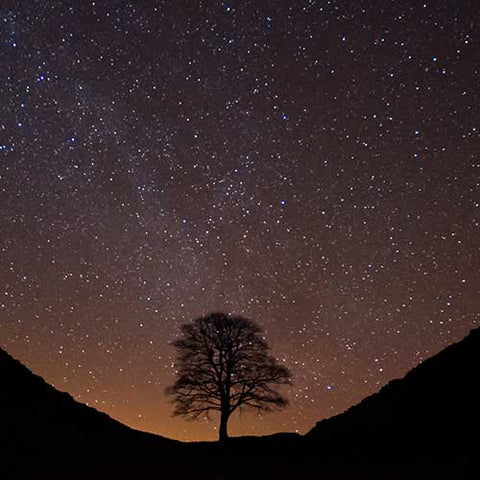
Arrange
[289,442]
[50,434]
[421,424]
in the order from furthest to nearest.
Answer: [289,442]
[421,424]
[50,434]

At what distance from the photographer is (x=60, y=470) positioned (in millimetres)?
13797

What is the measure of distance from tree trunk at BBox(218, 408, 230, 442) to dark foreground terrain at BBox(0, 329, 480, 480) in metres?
1.09

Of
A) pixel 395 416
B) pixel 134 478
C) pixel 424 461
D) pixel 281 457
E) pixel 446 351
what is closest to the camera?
pixel 134 478

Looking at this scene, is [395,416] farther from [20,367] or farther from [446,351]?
[20,367]

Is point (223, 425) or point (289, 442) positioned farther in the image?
point (223, 425)

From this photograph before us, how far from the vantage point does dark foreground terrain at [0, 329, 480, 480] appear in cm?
1399

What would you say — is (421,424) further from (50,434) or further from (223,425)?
(50,434)

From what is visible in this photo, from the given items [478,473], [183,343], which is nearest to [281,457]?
[478,473]

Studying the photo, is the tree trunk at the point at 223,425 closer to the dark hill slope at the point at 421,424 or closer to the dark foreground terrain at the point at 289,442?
the dark foreground terrain at the point at 289,442

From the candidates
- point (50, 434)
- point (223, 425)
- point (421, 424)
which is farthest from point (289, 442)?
point (50, 434)

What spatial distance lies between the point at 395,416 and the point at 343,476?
943cm

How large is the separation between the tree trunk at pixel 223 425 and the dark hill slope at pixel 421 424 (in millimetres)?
4531

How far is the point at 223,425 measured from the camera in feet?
86.1

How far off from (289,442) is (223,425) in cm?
471
